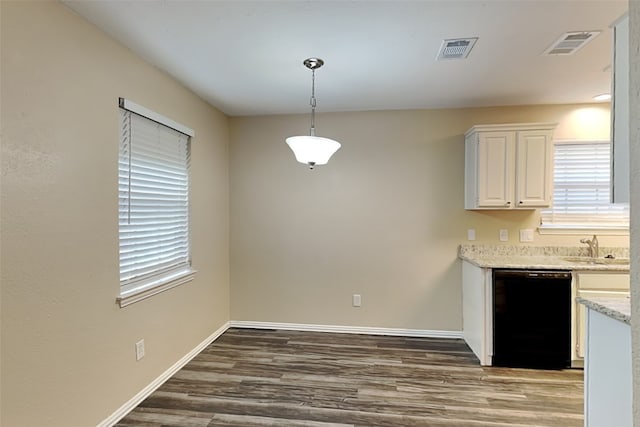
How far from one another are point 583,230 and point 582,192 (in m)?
0.40

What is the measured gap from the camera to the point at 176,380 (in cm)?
277

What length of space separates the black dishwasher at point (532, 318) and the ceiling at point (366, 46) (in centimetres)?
170

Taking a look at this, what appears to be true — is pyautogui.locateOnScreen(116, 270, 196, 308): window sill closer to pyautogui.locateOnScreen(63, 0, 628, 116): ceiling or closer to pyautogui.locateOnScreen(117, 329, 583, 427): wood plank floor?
pyautogui.locateOnScreen(117, 329, 583, 427): wood plank floor

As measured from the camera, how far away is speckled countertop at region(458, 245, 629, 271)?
2.95 m

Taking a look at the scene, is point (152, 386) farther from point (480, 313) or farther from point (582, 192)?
point (582, 192)

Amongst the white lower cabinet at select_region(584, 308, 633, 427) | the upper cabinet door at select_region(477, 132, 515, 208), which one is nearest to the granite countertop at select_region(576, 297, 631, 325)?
the white lower cabinet at select_region(584, 308, 633, 427)

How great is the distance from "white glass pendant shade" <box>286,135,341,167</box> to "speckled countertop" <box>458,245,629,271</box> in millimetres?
1776

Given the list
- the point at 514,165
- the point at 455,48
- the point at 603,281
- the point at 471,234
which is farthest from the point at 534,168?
the point at 455,48

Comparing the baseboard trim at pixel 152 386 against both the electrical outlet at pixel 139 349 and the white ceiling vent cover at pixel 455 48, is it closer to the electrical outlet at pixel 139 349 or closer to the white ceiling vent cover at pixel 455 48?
the electrical outlet at pixel 139 349

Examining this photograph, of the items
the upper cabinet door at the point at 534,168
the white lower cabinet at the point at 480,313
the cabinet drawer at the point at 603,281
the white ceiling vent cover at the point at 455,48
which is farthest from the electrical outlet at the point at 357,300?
the white ceiling vent cover at the point at 455,48

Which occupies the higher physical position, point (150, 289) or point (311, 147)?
point (311, 147)

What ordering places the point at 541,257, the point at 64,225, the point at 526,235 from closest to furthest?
the point at 64,225 → the point at 541,257 → the point at 526,235

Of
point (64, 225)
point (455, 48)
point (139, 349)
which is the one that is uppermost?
point (455, 48)

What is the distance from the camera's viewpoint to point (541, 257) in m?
3.49
